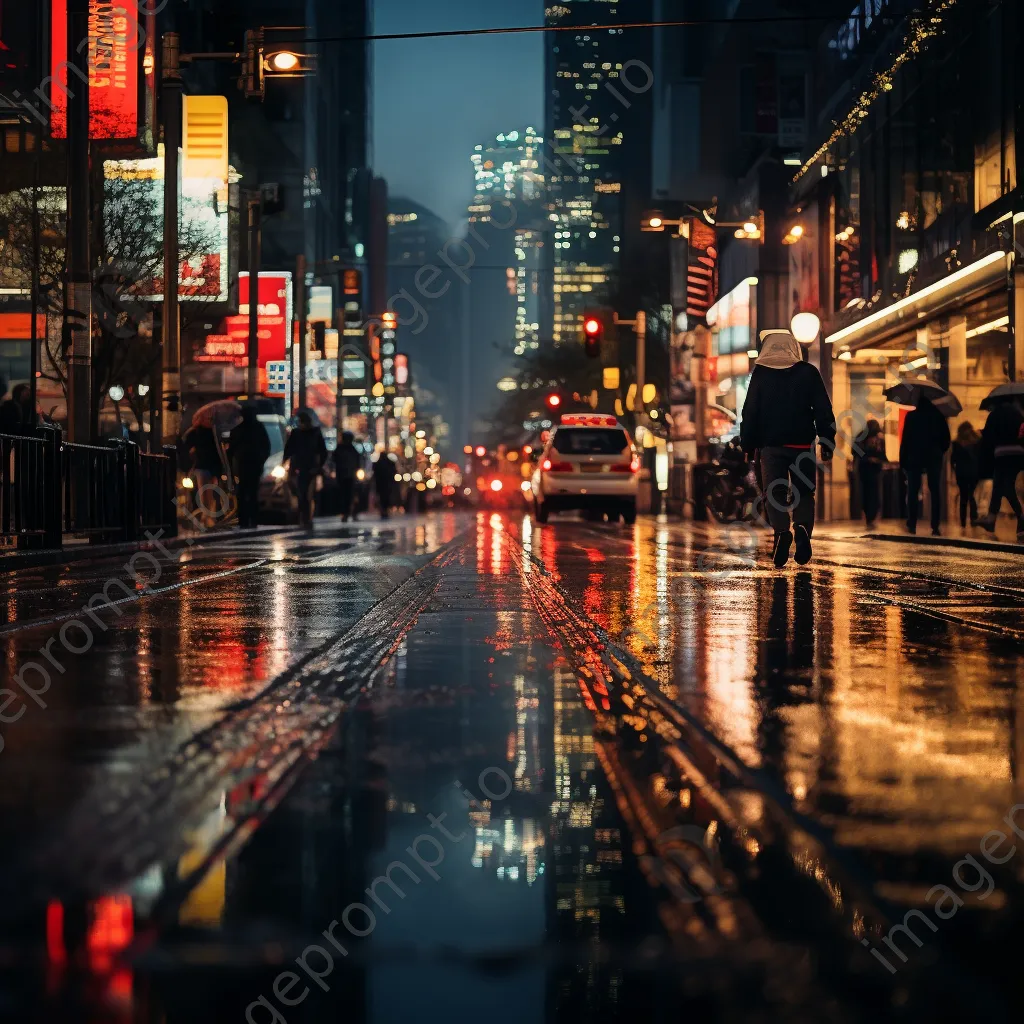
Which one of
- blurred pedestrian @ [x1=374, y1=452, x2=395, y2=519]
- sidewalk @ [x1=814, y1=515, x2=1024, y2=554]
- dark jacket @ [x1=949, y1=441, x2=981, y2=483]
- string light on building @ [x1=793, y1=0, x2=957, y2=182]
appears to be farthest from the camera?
blurred pedestrian @ [x1=374, y1=452, x2=395, y2=519]

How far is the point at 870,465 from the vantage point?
3108 centimetres

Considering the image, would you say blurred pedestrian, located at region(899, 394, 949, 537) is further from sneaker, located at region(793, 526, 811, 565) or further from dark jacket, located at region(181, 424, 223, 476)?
dark jacket, located at region(181, 424, 223, 476)

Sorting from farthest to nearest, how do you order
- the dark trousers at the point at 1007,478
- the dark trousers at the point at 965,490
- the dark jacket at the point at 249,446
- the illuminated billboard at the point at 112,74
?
the illuminated billboard at the point at 112,74
the dark jacket at the point at 249,446
the dark trousers at the point at 965,490
the dark trousers at the point at 1007,478

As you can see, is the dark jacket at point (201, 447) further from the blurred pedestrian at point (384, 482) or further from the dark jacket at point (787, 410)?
the dark jacket at point (787, 410)

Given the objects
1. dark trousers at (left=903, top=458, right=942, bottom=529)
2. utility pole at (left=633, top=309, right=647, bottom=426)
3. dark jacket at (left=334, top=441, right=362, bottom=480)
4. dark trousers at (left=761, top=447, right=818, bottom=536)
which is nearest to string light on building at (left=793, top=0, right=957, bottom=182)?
dark trousers at (left=903, top=458, right=942, bottom=529)

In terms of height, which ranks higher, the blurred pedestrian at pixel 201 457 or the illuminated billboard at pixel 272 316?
the illuminated billboard at pixel 272 316

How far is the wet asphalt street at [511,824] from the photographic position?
9.87ft

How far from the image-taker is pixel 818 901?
140 inches

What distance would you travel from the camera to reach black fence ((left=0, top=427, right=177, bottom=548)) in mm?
17609

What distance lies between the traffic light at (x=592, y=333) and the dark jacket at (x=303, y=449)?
17.1m

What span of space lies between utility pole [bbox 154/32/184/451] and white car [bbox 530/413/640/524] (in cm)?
875

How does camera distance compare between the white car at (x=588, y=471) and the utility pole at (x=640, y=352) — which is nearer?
the white car at (x=588, y=471)

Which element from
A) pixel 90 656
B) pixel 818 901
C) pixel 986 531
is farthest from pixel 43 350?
Result: pixel 818 901

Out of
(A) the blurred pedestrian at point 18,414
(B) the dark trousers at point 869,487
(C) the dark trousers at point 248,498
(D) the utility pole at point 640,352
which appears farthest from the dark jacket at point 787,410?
(D) the utility pole at point 640,352
